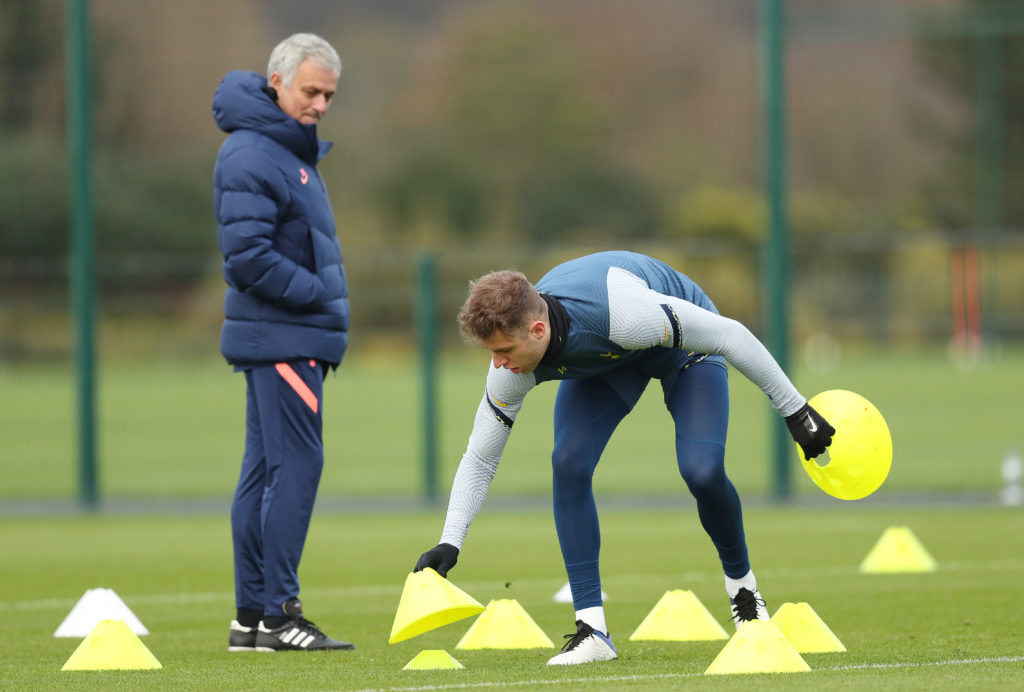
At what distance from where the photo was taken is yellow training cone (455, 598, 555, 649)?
257 inches

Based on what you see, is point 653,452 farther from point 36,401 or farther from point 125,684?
point 125,684

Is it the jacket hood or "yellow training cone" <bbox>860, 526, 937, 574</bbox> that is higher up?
the jacket hood

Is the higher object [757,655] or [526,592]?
[757,655]

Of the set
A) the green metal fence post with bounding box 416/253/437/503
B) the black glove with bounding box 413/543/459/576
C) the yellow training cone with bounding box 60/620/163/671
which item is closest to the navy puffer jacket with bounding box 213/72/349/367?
the yellow training cone with bounding box 60/620/163/671

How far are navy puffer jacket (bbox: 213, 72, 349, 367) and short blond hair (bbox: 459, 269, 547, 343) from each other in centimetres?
154

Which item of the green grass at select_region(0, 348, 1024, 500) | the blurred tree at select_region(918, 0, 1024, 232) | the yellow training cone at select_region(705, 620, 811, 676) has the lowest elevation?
the green grass at select_region(0, 348, 1024, 500)

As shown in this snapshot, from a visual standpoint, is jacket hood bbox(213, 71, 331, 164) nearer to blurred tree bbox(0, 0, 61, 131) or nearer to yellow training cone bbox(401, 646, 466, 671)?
yellow training cone bbox(401, 646, 466, 671)

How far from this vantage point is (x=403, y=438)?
76.3 feet

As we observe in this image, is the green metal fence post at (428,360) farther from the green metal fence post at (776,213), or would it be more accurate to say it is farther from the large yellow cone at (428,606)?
the large yellow cone at (428,606)

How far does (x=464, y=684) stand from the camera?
5.39m

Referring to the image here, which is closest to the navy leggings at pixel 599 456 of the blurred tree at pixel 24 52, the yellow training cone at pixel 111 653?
the yellow training cone at pixel 111 653

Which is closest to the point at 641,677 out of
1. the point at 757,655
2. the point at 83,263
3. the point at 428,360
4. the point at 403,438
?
the point at 757,655

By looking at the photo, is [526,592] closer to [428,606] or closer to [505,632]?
[505,632]

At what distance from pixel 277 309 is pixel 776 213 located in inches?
301
